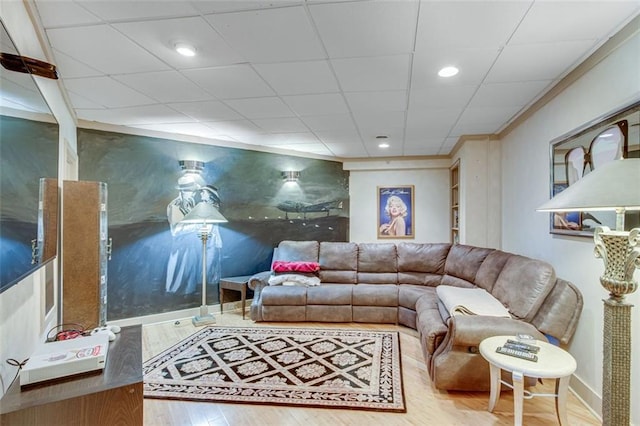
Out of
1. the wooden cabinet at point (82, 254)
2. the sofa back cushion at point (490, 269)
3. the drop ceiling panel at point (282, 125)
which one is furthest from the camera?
the drop ceiling panel at point (282, 125)

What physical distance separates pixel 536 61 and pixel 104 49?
2926 mm

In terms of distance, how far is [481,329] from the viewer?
228 cm

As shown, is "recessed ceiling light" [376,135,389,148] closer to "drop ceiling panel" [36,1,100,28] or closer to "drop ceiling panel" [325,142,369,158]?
"drop ceiling panel" [325,142,369,158]

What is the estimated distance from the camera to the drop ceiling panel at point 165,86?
2.45 metres

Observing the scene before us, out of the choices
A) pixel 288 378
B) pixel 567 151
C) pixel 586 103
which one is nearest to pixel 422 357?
pixel 288 378

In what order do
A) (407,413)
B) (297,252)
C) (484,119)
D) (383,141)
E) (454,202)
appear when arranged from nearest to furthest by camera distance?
(407,413) → (484,119) → (383,141) → (297,252) → (454,202)

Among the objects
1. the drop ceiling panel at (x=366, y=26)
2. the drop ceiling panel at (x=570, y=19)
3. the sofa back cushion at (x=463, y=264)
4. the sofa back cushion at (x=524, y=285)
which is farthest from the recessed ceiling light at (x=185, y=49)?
the sofa back cushion at (x=463, y=264)

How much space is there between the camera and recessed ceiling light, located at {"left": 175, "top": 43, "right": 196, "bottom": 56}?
1984 mm

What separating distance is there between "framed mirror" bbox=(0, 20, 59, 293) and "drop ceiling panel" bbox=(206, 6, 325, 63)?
3.11 feet

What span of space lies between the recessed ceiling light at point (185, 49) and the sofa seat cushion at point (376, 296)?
320 centimetres

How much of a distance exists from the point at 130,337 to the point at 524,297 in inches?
113

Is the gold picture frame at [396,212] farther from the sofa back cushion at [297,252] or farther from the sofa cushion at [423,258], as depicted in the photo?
the sofa back cushion at [297,252]

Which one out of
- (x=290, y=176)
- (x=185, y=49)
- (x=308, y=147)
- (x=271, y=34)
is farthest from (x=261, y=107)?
(x=290, y=176)

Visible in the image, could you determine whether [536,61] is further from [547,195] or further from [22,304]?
[22,304]
